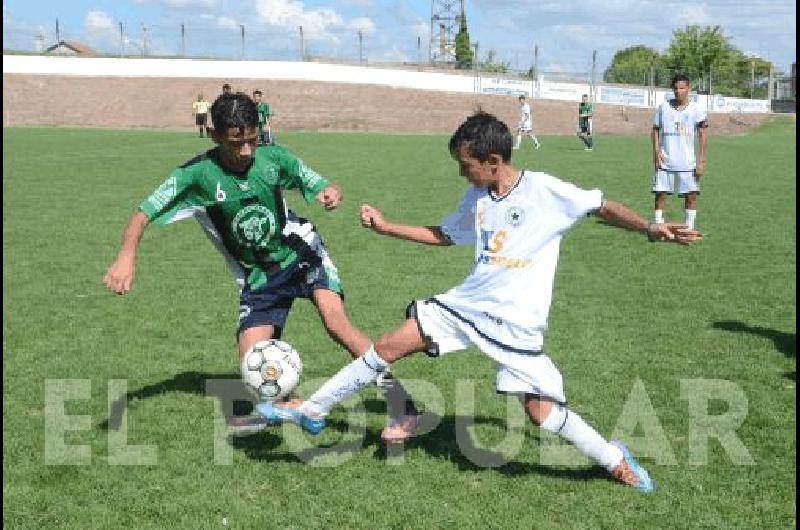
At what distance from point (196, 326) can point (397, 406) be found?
309 cm

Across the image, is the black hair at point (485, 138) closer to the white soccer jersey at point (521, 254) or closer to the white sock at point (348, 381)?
the white soccer jersey at point (521, 254)

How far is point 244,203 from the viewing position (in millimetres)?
4938

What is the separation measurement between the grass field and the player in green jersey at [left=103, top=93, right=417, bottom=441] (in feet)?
2.02

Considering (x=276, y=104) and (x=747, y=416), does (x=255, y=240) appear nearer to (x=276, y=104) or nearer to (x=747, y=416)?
(x=747, y=416)

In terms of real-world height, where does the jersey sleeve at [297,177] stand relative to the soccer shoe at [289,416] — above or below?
above

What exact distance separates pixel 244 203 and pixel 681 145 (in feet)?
28.3

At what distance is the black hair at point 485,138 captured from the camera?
4082 mm

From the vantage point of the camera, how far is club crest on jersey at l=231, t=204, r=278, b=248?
4.96 metres

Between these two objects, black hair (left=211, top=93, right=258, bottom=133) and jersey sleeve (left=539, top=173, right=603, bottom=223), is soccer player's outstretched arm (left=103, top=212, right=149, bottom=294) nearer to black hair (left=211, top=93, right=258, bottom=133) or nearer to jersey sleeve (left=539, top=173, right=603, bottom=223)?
black hair (left=211, top=93, right=258, bottom=133)

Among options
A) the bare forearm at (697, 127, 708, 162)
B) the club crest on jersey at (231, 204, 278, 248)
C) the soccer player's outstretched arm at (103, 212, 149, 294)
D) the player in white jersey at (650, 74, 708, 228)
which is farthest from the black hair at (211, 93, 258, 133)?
the bare forearm at (697, 127, 708, 162)

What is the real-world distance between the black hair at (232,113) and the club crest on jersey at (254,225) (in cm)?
53

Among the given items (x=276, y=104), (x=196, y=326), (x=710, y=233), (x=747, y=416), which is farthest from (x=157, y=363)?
(x=276, y=104)

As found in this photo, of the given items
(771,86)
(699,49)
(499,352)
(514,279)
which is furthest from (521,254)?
(699,49)

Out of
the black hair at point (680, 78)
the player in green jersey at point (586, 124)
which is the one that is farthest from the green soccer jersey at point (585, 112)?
the black hair at point (680, 78)
